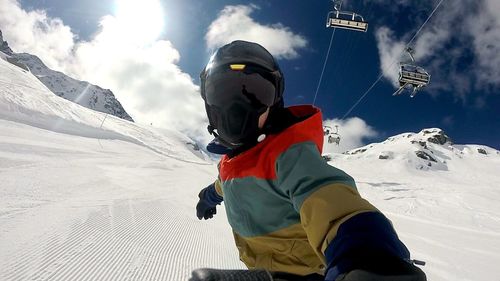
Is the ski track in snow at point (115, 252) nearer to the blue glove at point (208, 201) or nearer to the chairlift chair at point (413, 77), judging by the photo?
the blue glove at point (208, 201)

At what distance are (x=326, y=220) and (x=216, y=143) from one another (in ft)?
3.50

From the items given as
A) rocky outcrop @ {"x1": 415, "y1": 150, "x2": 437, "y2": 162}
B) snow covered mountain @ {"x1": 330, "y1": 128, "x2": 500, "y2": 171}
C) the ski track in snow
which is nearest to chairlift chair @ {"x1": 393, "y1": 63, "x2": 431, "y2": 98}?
the ski track in snow

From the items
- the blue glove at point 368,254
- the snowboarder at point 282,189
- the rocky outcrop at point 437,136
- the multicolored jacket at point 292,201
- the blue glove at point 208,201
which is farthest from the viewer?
the rocky outcrop at point 437,136

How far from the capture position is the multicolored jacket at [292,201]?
1107 millimetres

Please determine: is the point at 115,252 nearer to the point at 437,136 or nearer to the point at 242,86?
the point at 242,86

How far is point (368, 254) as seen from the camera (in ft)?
3.05

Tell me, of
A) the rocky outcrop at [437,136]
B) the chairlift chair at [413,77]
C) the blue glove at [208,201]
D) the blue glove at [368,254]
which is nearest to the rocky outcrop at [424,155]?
the rocky outcrop at [437,136]

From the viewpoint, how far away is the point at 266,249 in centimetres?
173

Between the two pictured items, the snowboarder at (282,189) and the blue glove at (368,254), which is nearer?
the blue glove at (368,254)

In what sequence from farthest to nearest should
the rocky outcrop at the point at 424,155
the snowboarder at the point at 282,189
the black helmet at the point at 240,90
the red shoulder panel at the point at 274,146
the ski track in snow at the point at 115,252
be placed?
the rocky outcrop at the point at 424,155 → the ski track in snow at the point at 115,252 → the black helmet at the point at 240,90 → the red shoulder panel at the point at 274,146 → the snowboarder at the point at 282,189

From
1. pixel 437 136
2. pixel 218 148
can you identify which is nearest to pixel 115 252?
pixel 218 148

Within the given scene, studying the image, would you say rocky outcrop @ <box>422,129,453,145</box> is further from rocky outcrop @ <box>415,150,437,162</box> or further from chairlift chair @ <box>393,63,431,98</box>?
chairlift chair @ <box>393,63,431,98</box>

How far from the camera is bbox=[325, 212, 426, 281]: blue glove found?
87cm

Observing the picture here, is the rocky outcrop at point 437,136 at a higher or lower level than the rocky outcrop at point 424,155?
higher
